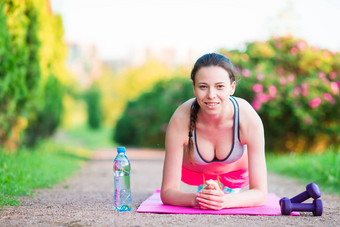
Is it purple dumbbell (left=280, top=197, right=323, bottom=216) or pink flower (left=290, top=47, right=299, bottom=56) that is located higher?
pink flower (left=290, top=47, right=299, bottom=56)

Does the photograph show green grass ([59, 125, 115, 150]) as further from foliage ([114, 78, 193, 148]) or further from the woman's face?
the woman's face

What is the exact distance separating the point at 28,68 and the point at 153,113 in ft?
33.3

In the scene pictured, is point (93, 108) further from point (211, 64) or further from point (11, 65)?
point (211, 64)

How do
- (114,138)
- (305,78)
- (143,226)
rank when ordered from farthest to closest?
1. (114,138)
2. (305,78)
3. (143,226)

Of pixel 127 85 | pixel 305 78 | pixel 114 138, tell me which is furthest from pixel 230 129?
pixel 127 85

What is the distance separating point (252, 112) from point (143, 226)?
138 centimetres

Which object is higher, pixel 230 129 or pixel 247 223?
pixel 230 129

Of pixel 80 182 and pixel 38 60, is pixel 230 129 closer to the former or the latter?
pixel 80 182

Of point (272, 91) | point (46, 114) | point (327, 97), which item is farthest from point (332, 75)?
point (46, 114)

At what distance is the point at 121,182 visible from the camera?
3.58 metres

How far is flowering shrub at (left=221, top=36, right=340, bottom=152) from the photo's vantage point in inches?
362

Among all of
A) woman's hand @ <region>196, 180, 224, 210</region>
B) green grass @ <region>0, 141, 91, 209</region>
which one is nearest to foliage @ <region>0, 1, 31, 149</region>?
green grass @ <region>0, 141, 91, 209</region>

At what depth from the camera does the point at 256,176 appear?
334 cm

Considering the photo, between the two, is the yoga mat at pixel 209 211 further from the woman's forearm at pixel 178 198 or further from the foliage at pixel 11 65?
the foliage at pixel 11 65
